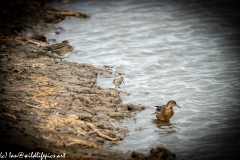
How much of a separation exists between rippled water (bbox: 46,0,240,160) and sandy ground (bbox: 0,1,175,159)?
0.44 metres

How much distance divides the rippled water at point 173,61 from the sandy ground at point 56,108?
17.2 inches

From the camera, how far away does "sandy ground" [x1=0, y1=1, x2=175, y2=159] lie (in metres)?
5.46

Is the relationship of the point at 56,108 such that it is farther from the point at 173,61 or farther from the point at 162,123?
the point at 173,61

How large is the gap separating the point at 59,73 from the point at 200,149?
4297mm

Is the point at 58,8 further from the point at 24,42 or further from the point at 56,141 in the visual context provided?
the point at 56,141

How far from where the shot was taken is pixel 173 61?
10.5 meters

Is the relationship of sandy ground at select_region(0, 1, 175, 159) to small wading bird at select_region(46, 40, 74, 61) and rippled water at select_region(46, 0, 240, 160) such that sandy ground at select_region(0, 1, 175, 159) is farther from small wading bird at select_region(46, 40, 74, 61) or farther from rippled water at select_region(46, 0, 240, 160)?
rippled water at select_region(46, 0, 240, 160)

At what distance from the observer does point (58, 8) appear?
Answer: 52.8 ft

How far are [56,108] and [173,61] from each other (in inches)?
192

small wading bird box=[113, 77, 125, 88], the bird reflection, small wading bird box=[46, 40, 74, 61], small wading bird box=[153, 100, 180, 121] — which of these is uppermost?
small wading bird box=[46, 40, 74, 61]

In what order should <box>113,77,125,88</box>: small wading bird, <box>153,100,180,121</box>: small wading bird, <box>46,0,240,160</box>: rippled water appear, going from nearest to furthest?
<box>46,0,240,160</box>: rippled water
<box>153,100,180,121</box>: small wading bird
<box>113,77,125,88</box>: small wading bird

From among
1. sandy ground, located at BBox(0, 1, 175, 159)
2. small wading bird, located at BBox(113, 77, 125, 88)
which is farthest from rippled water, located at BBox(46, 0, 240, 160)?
sandy ground, located at BBox(0, 1, 175, 159)

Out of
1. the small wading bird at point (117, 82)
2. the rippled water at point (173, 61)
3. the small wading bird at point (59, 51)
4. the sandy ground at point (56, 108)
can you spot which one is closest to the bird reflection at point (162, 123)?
the rippled water at point (173, 61)

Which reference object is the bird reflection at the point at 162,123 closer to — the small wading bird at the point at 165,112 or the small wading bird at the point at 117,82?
the small wading bird at the point at 165,112
